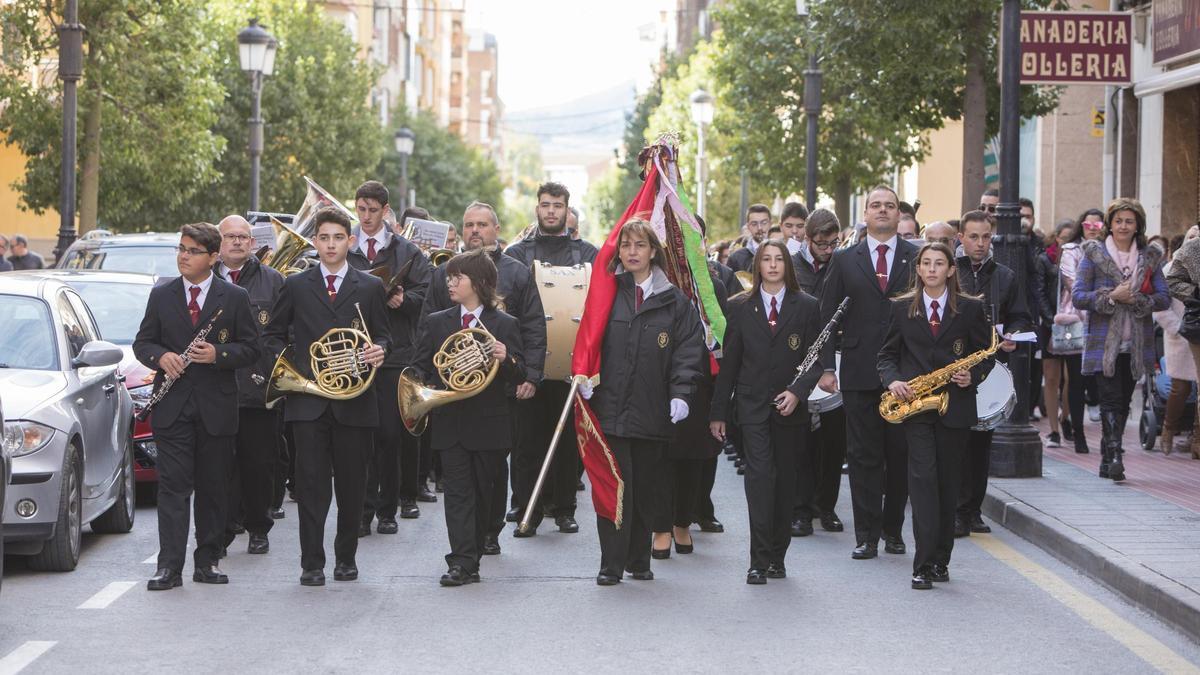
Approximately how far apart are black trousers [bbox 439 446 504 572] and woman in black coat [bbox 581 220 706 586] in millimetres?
629

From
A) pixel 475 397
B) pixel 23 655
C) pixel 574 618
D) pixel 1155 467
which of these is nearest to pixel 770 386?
A: pixel 475 397

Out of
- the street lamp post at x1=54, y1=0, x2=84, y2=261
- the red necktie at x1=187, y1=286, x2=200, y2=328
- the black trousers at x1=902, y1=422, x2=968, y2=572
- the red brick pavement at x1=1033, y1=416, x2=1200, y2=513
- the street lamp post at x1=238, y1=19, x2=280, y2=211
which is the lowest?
the red brick pavement at x1=1033, y1=416, x2=1200, y2=513

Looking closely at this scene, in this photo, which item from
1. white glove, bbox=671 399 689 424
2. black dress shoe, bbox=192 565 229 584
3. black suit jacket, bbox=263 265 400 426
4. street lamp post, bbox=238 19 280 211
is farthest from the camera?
street lamp post, bbox=238 19 280 211

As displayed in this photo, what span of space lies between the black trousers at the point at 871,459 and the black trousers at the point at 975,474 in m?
0.74

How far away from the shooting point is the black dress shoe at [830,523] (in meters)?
11.5

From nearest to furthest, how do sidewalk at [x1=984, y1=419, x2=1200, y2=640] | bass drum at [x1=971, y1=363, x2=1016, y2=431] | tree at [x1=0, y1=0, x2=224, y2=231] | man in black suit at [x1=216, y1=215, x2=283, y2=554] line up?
sidewalk at [x1=984, y1=419, x2=1200, y2=640], man in black suit at [x1=216, y1=215, x2=283, y2=554], bass drum at [x1=971, y1=363, x2=1016, y2=431], tree at [x1=0, y1=0, x2=224, y2=231]

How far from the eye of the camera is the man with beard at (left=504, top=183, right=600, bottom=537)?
1146 centimetres

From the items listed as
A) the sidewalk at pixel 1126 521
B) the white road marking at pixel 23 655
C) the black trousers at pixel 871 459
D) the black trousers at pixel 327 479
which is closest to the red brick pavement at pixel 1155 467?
the sidewalk at pixel 1126 521

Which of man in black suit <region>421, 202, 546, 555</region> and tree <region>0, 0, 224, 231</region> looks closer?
man in black suit <region>421, 202, 546, 555</region>

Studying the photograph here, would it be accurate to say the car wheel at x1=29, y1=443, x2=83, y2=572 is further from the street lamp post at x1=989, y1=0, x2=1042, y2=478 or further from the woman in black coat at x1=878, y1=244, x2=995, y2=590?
the street lamp post at x1=989, y1=0, x2=1042, y2=478

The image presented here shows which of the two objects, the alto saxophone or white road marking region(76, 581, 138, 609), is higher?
the alto saxophone

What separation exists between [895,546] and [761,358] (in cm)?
166

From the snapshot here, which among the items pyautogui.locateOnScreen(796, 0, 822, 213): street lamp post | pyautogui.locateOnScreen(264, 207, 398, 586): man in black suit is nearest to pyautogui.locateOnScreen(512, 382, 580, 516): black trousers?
pyautogui.locateOnScreen(264, 207, 398, 586): man in black suit

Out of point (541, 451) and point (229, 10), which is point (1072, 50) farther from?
point (229, 10)
